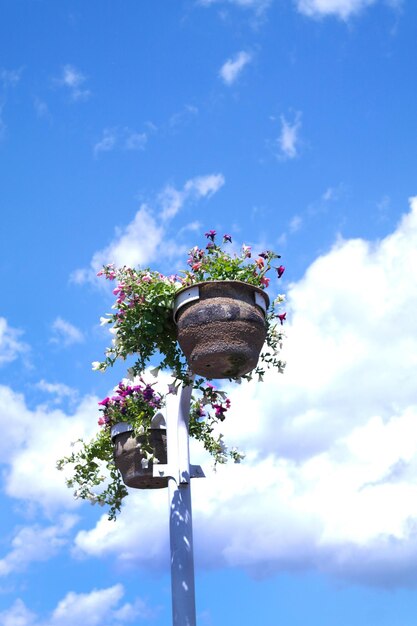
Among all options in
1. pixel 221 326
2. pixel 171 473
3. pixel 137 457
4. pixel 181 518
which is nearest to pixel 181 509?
pixel 181 518

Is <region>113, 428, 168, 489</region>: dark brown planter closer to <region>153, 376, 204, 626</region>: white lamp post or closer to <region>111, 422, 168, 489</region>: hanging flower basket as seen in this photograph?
<region>111, 422, 168, 489</region>: hanging flower basket


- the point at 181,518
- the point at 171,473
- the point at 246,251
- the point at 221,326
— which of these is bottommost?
the point at 181,518

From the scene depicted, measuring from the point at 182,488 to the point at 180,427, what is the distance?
40 centimetres

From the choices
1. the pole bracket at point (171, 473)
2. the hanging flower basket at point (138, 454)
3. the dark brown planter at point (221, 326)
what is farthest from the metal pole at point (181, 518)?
the dark brown planter at point (221, 326)

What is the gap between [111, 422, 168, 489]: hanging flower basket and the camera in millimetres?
5055

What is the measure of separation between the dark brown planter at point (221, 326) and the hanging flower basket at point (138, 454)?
114 cm

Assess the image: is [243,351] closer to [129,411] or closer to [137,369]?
[137,369]

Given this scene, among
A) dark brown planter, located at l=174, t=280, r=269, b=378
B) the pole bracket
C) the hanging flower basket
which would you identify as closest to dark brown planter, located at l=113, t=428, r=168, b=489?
the hanging flower basket

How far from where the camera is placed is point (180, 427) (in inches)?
193

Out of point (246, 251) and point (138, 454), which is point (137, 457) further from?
point (246, 251)

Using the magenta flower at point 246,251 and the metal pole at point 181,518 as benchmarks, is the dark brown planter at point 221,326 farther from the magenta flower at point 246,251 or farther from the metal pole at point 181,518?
the metal pole at point 181,518

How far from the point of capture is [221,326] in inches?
154

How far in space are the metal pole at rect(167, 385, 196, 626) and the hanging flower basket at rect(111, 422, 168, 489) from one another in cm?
23

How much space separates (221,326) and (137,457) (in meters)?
1.68
